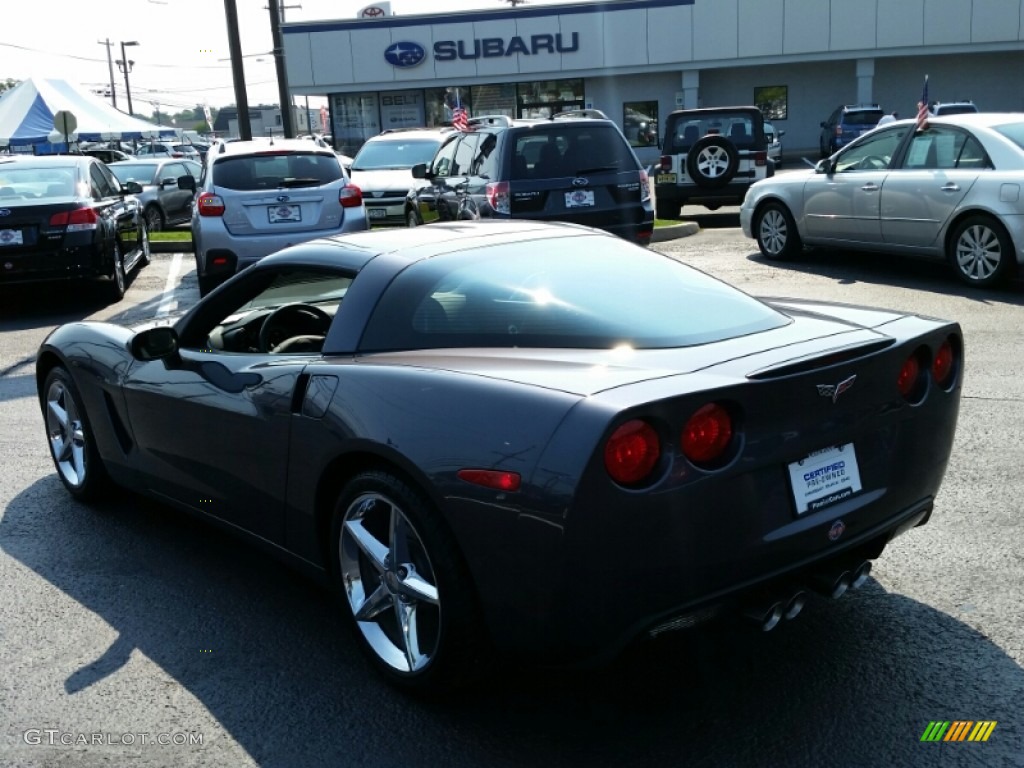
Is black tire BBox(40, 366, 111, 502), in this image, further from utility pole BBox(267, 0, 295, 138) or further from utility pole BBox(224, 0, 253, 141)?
utility pole BBox(267, 0, 295, 138)

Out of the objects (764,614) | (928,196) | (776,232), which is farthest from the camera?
(776,232)

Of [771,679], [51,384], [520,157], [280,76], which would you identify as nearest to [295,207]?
[520,157]

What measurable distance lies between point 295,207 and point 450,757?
9003 millimetres

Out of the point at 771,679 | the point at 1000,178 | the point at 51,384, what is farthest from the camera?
the point at 1000,178

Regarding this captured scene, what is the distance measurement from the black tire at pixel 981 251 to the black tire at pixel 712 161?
685 cm

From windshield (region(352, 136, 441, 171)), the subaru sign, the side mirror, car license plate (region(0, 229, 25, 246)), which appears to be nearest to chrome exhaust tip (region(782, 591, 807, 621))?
the side mirror

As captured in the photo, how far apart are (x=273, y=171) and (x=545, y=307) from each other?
8.69 meters

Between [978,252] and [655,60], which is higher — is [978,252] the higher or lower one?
the lower one

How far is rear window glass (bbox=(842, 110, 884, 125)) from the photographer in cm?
3177

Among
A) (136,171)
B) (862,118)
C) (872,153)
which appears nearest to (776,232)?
(872,153)

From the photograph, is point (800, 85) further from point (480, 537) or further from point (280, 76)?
point (480, 537)

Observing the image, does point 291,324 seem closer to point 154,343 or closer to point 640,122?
point 154,343

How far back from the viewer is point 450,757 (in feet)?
10.3

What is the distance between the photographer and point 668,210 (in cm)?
1797
